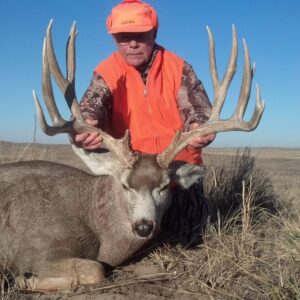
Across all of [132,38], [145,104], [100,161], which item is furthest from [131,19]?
[100,161]

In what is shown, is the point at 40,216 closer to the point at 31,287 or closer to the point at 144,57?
the point at 31,287

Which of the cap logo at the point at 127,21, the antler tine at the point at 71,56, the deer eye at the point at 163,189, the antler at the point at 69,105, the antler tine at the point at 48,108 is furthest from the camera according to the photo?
the cap logo at the point at 127,21

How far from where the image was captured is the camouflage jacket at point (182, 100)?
606 cm

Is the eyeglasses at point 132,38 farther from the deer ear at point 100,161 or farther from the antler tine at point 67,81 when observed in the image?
the deer ear at point 100,161

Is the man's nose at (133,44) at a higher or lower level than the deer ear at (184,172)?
higher

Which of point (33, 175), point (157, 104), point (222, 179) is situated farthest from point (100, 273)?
point (222, 179)

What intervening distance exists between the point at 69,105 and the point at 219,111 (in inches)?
59.5

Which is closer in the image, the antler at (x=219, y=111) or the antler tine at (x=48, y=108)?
the antler tine at (x=48, y=108)

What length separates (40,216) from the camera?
4.96 metres

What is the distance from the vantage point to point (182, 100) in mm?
6457

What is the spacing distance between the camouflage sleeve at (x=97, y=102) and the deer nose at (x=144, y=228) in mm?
1704

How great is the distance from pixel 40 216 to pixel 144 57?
241 cm

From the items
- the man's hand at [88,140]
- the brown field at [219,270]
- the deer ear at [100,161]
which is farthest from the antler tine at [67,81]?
the brown field at [219,270]

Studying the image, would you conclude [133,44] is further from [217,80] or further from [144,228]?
[144,228]
